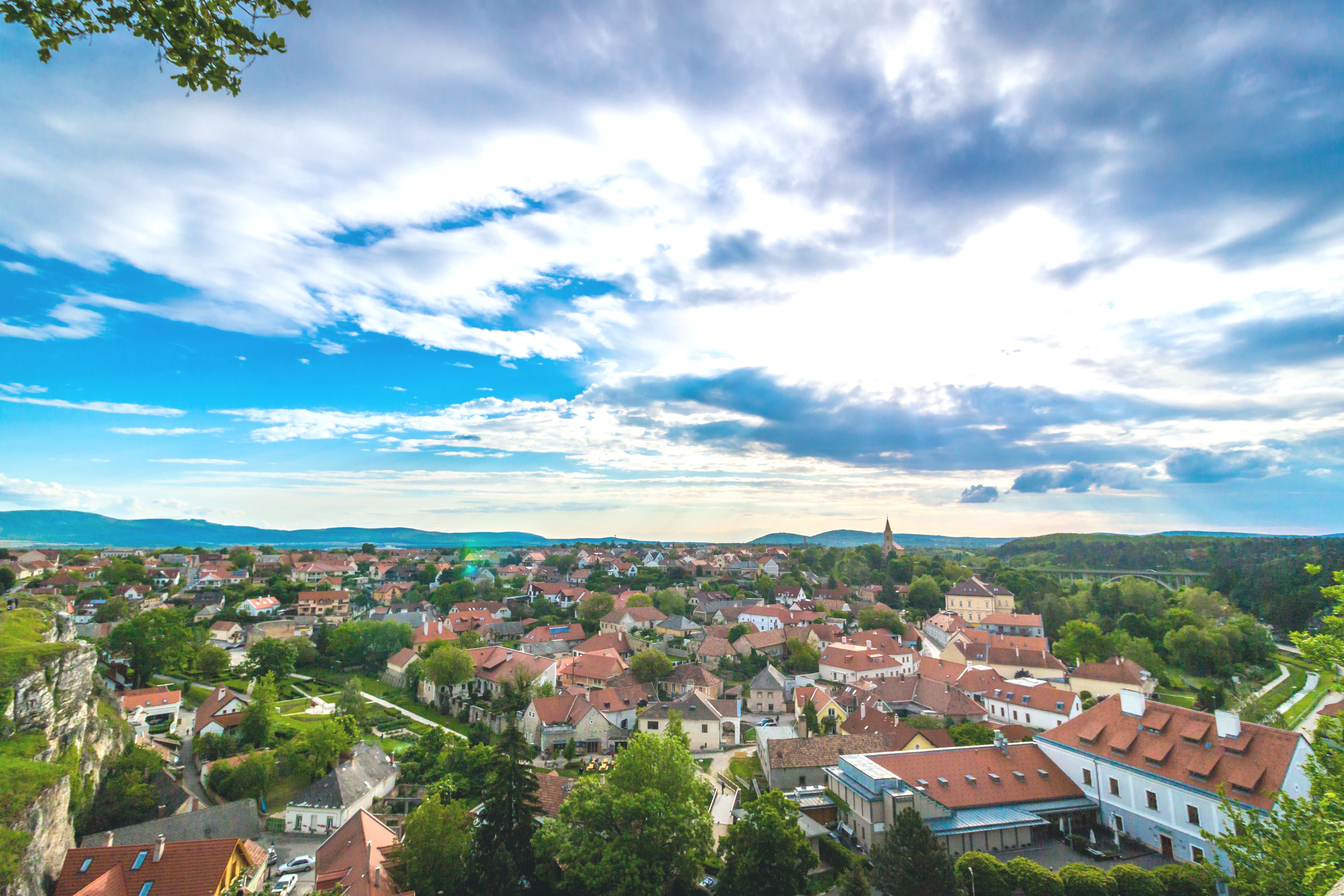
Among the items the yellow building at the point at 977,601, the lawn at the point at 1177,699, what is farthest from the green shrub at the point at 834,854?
the yellow building at the point at 977,601

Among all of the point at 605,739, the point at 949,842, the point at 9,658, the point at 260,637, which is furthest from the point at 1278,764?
the point at 260,637

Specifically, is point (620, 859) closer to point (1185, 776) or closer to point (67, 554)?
point (1185, 776)

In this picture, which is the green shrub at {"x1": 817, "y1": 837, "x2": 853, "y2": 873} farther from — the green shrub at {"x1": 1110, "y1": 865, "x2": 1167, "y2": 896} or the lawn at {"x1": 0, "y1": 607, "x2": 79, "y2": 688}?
the lawn at {"x1": 0, "y1": 607, "x2": 79, "y2": 688}

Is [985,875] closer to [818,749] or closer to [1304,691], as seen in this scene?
[818,749]

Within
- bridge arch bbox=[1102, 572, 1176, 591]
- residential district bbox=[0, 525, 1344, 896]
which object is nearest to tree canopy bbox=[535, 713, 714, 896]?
residential district bbox=[0, 525, 1344, 896]

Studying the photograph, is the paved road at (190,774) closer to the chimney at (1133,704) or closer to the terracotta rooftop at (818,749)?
the terracotta rooftop at (818,749)

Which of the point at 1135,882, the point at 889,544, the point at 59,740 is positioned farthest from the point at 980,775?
the point at 889,544
